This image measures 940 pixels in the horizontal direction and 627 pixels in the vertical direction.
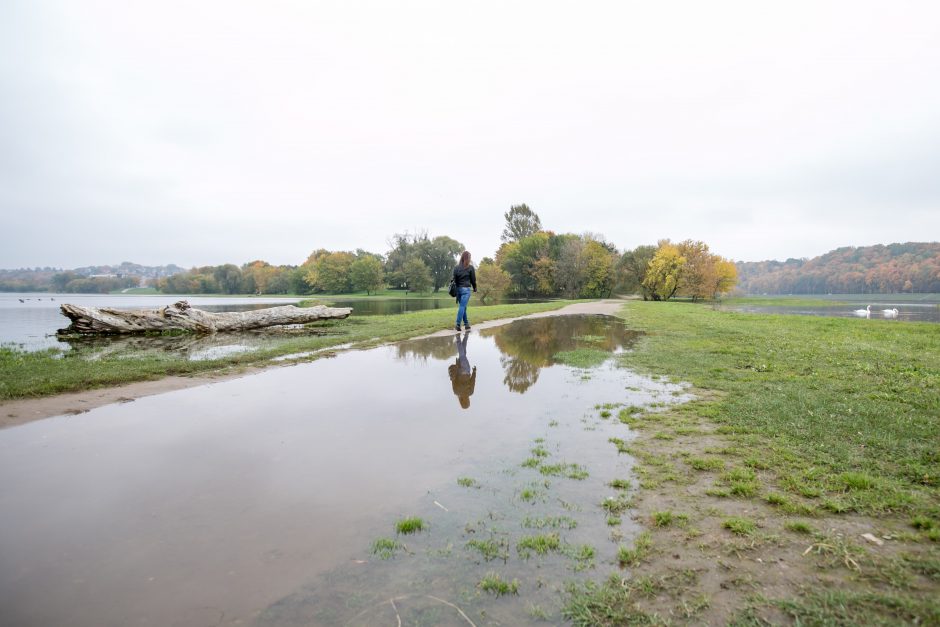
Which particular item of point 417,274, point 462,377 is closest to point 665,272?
point 417,274

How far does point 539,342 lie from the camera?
14219 millimetres

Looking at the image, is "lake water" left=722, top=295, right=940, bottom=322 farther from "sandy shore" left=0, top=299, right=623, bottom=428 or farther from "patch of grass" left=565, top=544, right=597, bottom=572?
"sandy shore" left=0, top=299, right=623, bottom=428

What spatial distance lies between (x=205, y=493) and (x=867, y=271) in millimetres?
155833

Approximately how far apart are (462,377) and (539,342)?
594 centimetres

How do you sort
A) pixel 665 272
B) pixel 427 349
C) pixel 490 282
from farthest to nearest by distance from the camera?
pixel 490 282
pixel 665 272
pixel 427 349

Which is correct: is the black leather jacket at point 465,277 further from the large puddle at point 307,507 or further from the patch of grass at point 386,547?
the patch of grass at point 386,547

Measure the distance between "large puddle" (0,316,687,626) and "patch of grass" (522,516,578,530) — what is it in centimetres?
3

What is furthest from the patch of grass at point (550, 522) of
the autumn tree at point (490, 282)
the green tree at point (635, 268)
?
the green tree at point (635, 268)

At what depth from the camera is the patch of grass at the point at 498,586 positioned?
2.67 metres

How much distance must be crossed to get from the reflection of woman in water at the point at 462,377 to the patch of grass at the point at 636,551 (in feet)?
12.7

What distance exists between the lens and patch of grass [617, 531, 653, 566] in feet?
9.65

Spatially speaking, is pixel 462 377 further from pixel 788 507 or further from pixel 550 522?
pixel 788 507

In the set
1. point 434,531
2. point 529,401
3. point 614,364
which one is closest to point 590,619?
point 434,531

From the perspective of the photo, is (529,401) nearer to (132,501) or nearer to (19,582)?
(132,501)
